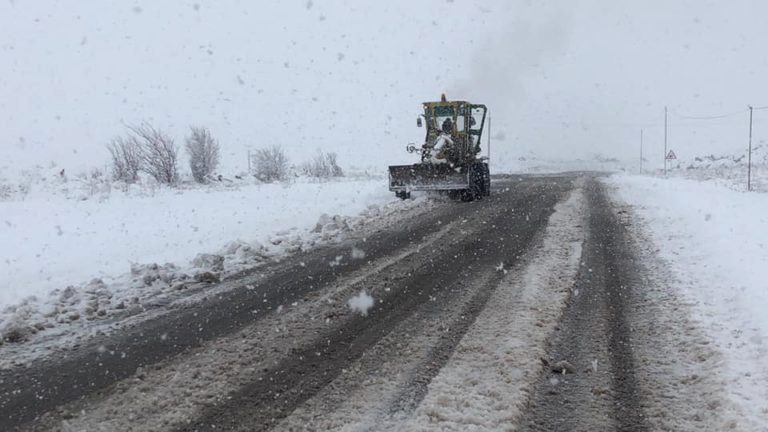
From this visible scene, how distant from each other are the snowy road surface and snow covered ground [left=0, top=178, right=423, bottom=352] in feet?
2.60

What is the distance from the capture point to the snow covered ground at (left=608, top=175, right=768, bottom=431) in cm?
330

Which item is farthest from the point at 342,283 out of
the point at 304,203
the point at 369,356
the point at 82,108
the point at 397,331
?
the point at 82,108

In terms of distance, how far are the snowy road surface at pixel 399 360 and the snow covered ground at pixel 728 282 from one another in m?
0.13

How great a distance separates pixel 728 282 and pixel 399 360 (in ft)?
12.2

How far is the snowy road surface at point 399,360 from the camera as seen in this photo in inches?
118

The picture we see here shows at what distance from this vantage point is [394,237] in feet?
29.4

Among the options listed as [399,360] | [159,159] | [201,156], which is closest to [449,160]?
[399,360]

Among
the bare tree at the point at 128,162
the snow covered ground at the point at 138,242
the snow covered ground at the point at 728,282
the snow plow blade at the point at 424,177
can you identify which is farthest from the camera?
the bare tree at the point at 128,162

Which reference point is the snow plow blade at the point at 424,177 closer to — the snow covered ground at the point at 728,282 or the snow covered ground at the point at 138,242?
the snow covered ground at the point at 138,242

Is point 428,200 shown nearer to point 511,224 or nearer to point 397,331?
point 511,224

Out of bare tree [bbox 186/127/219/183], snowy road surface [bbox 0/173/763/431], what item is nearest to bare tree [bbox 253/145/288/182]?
bare tree [bbox 186/127/219/183]

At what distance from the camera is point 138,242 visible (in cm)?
857

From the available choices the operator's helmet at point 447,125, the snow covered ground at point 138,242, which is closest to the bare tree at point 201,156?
the snow covered ground at point 138,242

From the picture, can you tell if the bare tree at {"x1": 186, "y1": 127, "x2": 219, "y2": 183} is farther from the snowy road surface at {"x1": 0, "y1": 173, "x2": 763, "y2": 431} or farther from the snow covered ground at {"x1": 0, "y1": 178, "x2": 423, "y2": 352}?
the snowy road surface at {"x1": 0, "y1": 173, "x2": 763, "y2": 431}
